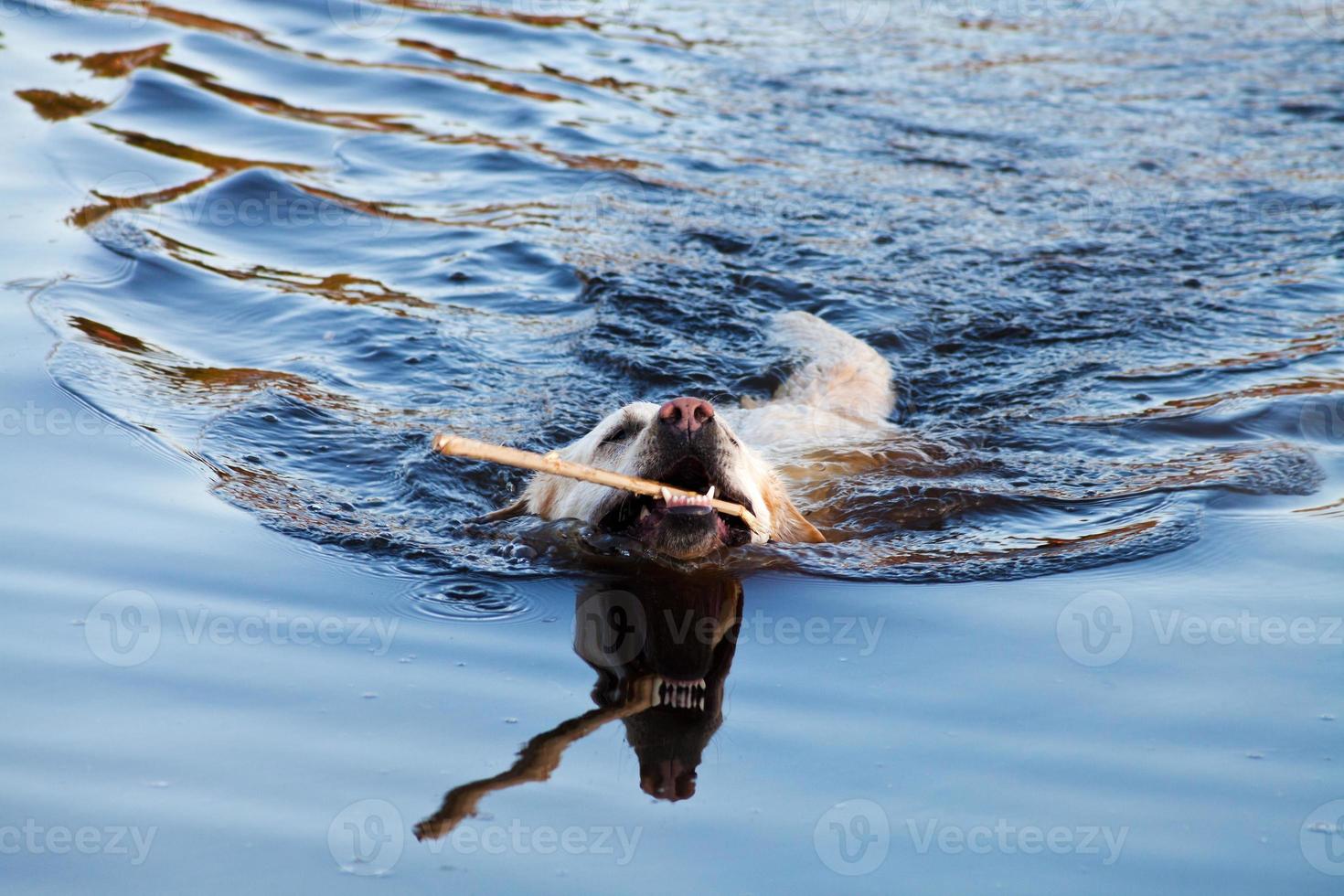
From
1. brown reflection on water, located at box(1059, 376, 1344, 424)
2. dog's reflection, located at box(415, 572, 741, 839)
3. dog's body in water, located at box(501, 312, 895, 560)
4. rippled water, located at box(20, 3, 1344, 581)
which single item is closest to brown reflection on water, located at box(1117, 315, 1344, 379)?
rippled water, located at box(20, 3, 1344, 581)

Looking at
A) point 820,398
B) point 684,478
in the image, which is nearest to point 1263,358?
point 820,398

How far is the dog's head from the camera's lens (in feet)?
14.1

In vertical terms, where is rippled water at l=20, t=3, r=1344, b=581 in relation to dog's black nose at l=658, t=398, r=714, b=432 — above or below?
above

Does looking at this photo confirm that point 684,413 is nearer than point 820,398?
Yes

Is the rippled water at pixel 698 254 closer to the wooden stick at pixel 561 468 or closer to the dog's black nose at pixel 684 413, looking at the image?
the wooden stick at pixel 561 468

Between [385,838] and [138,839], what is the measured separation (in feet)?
1.78

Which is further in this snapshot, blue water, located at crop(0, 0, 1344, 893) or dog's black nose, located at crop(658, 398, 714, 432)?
dog's black nose, located at crop(658, 398, 714, 432)

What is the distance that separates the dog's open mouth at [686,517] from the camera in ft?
14.2

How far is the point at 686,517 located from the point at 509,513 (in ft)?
3.79

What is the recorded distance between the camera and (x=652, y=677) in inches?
153

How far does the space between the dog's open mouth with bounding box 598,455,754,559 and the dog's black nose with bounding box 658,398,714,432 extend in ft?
0.46

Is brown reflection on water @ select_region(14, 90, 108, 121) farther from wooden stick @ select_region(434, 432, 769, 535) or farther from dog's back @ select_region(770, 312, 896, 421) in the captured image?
wooden stick @ select_region(434, 432, 769, 535)

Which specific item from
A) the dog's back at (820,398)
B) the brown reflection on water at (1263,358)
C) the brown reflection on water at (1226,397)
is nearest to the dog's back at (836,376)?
the dog's back at (820,398)

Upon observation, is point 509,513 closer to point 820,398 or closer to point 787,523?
point 787,523
